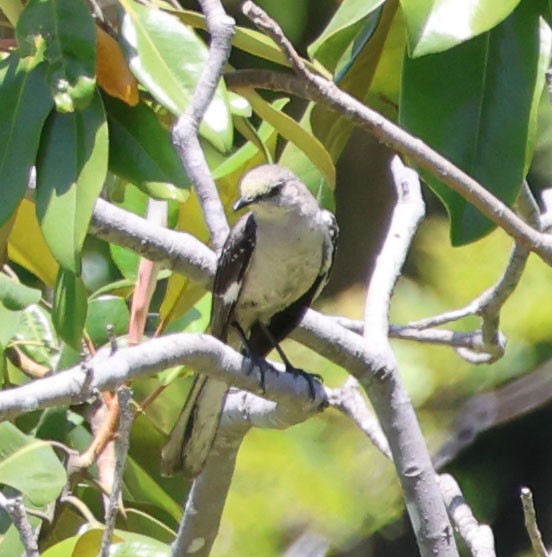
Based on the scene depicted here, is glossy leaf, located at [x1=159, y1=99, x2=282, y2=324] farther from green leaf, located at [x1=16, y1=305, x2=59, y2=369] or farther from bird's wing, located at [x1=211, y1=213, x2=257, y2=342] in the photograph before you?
green leaf, located at [x1=16, y1=305, x2=59, y2=369]

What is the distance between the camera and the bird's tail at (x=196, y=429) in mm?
1712

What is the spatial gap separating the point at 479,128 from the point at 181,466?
72 cm

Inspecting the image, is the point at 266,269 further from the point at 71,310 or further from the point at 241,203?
the point at 71,310

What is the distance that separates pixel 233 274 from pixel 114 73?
0.47 metres

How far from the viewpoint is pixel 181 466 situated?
1786mm

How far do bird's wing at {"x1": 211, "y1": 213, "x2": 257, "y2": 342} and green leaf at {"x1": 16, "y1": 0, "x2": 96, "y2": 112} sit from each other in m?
0.45

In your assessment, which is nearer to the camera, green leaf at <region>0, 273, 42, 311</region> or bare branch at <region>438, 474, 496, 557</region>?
bare branch at <region>438, 474, 496, 557</region>

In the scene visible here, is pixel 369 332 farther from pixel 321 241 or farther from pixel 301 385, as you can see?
pixel 321 241

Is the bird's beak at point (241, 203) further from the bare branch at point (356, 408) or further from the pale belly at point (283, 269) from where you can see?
the bare branch at point (356, 408)

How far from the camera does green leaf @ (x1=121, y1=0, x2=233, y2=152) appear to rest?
4.56 feet

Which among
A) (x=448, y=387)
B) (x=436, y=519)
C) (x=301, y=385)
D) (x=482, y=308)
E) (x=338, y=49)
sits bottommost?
(x=436, y=519)

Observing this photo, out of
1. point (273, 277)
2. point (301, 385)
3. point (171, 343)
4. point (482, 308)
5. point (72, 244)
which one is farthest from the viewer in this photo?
point (273, 277)

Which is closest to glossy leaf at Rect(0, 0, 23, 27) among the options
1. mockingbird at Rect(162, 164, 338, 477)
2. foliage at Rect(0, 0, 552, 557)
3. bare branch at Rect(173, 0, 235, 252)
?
foliage at Rect(0, 0, 552, 557)

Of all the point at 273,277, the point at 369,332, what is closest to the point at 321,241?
the point at 273,277
